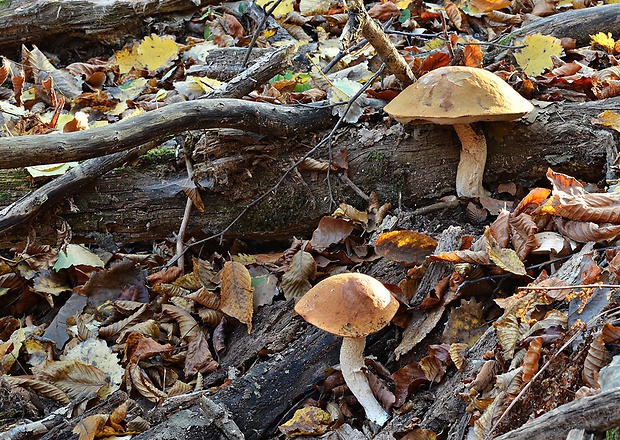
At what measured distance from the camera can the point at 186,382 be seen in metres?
2.98

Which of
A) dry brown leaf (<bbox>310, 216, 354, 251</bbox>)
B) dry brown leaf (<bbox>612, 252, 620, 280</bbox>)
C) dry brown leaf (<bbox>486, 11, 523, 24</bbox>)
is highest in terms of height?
dry brown leaf (<bbox>612, 252, 620, 280</bbox>)

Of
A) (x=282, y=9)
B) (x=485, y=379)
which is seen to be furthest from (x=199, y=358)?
(x=282, y=9)

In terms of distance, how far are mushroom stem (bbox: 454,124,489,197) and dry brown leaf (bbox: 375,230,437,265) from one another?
0.63m

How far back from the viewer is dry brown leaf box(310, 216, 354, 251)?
340 centimetres

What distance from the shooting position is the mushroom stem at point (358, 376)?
2406 millimetres

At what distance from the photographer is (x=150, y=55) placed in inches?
203

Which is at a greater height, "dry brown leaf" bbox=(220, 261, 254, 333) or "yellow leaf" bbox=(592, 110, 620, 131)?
"yellow leaf" bbox=(592, 110, 620, 131)

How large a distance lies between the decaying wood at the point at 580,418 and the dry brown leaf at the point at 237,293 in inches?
67.1

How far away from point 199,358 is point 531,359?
1753mm

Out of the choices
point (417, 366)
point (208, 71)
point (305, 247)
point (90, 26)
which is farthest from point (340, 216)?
point (90, 26)

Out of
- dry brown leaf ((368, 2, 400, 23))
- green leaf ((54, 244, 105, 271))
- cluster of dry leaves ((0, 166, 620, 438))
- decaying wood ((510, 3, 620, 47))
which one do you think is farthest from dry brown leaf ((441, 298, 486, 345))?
dry brown leaf ((368, 2, 400, 23))

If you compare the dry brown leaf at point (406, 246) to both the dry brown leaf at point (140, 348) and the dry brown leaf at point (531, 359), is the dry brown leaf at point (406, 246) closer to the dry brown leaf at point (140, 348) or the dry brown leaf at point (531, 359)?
the dry brown leaf at point (531, 359)

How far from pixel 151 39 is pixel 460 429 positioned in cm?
445

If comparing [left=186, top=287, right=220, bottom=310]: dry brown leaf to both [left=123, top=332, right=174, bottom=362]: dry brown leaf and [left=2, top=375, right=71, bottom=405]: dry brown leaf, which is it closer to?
[left=123, top=332, right=174, bottom=362]: dry brown leaf
